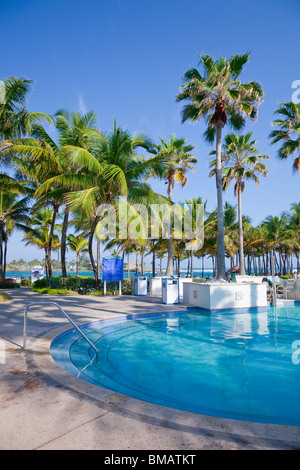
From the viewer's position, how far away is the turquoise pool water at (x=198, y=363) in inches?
151

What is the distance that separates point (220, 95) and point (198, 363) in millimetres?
14162

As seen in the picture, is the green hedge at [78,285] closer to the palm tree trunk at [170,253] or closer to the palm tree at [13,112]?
the palm tree trunk at [170,253]

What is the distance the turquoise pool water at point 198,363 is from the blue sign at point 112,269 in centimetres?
567

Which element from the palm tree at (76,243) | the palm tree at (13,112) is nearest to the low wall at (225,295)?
the palm tree at (13,112)

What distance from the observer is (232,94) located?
1445cm

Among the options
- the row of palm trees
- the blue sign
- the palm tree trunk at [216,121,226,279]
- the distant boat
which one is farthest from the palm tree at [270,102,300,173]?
the distant boat

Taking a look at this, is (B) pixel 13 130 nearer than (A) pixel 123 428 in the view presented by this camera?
No

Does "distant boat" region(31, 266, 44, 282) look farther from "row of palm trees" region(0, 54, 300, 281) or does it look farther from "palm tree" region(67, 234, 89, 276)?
"palm tree" region(67, 234, 89, 276)

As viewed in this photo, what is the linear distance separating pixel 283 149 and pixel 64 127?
16600 mm

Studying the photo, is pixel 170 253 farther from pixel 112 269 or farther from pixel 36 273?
pixel 36 273

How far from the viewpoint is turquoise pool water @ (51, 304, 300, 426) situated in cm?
385

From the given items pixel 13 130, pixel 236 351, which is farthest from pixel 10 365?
pixel 13 130

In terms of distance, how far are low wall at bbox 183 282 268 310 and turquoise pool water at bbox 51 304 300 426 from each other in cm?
183

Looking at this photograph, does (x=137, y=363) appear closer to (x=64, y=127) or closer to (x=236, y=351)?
(x=236, y=351)
